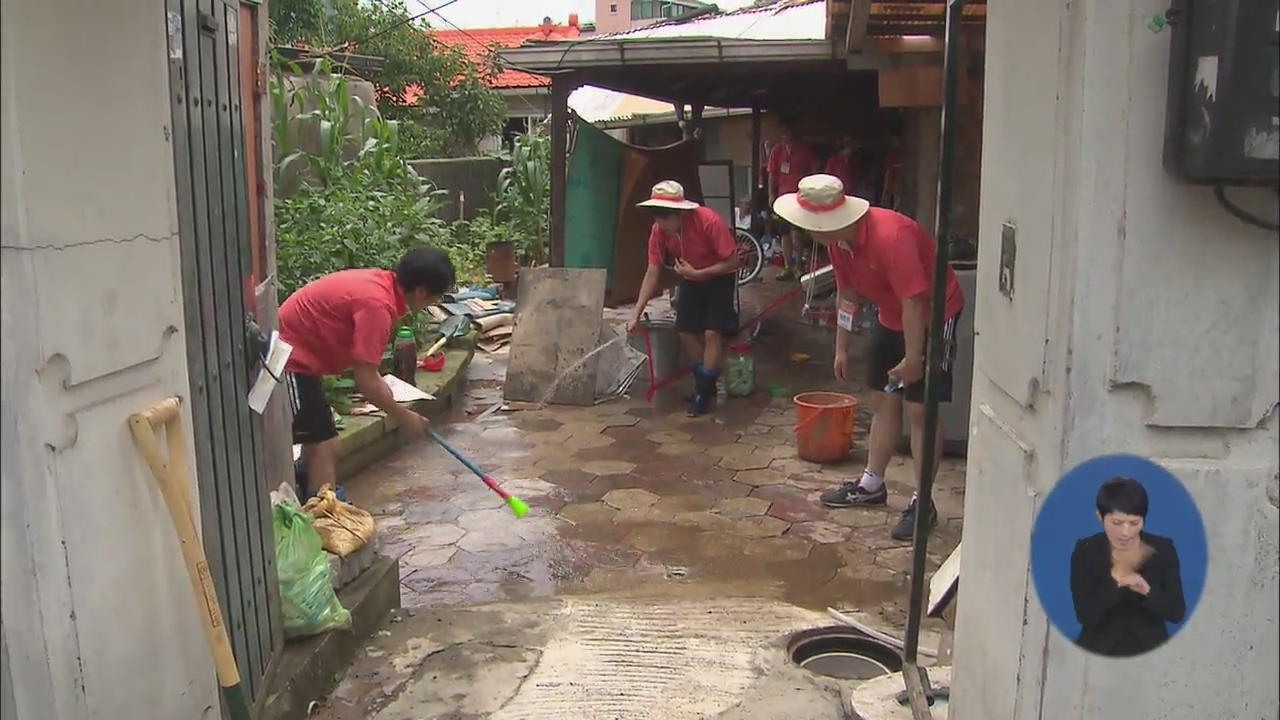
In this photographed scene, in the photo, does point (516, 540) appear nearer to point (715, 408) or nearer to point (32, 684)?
point (715, 408)

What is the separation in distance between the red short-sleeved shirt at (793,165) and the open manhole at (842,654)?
8.68 metres

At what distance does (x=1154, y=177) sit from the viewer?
1.97m

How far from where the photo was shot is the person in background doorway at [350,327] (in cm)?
486

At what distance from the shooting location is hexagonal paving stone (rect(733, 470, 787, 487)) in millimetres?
6496

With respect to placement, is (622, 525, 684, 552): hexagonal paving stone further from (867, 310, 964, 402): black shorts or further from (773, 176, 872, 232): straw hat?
(773, 176, 872, 232): straw hat

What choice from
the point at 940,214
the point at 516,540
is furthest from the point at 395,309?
the point at 940,214

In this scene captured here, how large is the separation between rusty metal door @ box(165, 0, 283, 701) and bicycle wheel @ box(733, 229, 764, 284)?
9969 millimetres

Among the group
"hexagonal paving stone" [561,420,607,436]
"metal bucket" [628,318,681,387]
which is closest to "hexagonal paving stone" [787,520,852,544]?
"hexagonal paving stone" [561,420,607,436]

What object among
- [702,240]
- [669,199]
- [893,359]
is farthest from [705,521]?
[669,199]

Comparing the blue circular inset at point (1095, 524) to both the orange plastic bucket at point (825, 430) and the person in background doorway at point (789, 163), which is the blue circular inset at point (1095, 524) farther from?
the person in background doorway at point (789, 163)

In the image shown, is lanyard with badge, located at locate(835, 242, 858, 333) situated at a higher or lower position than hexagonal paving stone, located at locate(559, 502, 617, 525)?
higher

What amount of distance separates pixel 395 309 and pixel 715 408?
3613 millimetres

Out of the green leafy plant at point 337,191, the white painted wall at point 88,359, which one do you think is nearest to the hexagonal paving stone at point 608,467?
the green leafy plant at point 337,191

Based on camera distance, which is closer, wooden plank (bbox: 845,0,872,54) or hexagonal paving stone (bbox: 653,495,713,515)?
hexagonal paving stone (bbox: 653,495,713,515)
